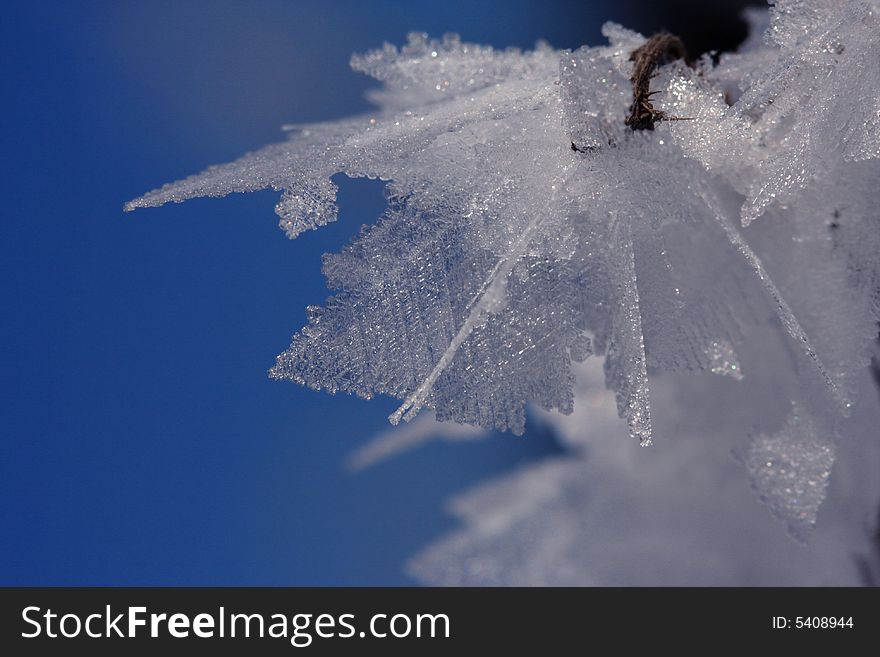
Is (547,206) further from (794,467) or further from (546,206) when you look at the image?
(794,467)

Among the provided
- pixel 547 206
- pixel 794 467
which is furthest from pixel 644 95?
pixel 794 467

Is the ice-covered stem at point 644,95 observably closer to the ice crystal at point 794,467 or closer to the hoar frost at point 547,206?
the hoar frost at point 547,206

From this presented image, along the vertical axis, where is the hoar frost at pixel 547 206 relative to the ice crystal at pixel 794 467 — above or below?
above

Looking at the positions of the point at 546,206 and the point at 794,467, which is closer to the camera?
the point at 546,206

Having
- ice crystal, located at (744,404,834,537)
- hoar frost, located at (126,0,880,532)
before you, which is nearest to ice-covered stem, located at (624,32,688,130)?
hoar frost, located at (126,0,880,532)

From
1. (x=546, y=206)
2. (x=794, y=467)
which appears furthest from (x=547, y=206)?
(x=794, y=467)

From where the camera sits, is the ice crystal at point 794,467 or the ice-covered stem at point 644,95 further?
the ice crystal at point 794,467

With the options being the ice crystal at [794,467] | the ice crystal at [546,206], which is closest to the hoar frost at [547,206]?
the ice crystal at [546,206]

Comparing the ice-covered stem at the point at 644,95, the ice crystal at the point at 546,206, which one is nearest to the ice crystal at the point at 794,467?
the ice crystal at the point at 546,206
